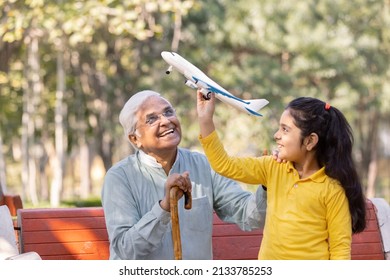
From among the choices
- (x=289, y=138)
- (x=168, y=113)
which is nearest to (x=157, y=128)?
(x=168, y=113)

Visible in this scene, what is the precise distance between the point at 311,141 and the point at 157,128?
0.68m

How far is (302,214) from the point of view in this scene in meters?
4.35

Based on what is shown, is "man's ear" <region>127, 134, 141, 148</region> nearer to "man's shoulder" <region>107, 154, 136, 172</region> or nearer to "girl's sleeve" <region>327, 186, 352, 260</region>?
"man's shoulder" <region>107, 154, 136, 172</region>

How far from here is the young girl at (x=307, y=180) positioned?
4.33 metres

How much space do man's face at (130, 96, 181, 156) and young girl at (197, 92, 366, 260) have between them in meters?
0.35

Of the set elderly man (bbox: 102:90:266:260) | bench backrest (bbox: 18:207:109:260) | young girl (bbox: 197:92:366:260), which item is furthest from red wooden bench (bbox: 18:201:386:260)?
young girl (bbox: 197:92:366:260)

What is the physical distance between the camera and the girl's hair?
4.38 m

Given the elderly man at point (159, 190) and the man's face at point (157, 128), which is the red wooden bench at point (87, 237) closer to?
the elderly man at point (159, 190)

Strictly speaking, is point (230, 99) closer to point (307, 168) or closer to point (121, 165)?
point (307, 168)

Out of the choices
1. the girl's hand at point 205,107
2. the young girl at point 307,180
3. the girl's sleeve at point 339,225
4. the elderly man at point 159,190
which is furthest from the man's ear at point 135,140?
the girl's sleeve at point 339,225

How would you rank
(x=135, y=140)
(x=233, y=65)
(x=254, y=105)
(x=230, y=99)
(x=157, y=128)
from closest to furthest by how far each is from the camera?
(x=230, y=99), (x=254, y=105), (x=157, y=128), (x=135, y=140), (x=233, y=65)
